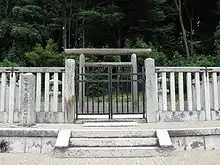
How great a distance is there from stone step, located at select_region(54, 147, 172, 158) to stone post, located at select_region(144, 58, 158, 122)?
2.10m

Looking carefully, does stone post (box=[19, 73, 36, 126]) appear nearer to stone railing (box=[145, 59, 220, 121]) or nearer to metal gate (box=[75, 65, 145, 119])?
metal gate (box=[75, 65, 145, 119])

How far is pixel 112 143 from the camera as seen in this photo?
4922 millimetres

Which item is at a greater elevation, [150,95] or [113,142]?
[150,95]

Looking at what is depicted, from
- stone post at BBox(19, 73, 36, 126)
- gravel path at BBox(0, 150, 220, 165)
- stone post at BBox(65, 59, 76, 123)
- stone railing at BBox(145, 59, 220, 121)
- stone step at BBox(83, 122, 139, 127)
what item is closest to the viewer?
gravel path at BBox(0, 150, 220, 165)

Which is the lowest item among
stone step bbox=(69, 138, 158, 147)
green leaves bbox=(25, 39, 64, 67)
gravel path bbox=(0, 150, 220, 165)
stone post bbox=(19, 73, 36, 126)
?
gravel path bbox=(0, 150, 220, 165)

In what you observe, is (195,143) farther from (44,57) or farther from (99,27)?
(99,27)

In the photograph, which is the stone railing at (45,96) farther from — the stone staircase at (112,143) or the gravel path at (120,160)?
the gravel path at (120,160)

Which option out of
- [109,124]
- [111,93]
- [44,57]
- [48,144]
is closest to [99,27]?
[44,57]

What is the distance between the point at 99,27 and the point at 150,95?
10172 millimetres

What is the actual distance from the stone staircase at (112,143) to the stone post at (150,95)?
5.32ft

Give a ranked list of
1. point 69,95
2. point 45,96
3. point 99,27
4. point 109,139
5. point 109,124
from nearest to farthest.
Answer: point 109,139 < point 109,124 < point 69,95 < point 45,96 < point 99,27

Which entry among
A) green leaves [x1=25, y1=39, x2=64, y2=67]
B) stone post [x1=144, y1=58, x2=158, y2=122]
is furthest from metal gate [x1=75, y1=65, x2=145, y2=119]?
green leaves [x1=25, y1=39, x2=64, y2=67]

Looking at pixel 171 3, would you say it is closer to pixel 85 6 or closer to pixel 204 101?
pixel 85 6

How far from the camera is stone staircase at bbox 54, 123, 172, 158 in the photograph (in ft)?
15.4
